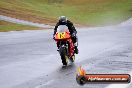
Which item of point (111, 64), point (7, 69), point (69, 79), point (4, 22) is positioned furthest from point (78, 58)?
point (4, 22)

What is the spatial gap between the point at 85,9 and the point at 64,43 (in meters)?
80.6

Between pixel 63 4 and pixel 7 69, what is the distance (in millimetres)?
89564

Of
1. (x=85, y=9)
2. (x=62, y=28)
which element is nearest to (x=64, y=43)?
(x=62, y=28)

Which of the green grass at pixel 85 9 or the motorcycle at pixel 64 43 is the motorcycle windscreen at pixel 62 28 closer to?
the motorcycle at pixel 64 43

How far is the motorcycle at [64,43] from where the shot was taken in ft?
46.4

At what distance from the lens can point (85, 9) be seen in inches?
3728

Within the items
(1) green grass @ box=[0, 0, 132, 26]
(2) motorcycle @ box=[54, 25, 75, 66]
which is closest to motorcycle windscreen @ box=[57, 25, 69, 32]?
(2) motorcycle @ box=[54, 25, 75, 66]

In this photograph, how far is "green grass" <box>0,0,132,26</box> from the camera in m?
78.0

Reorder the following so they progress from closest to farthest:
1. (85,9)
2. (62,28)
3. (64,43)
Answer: (64,43) < (62,28) < (85,9)

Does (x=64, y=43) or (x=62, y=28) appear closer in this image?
(x=64, y=43)

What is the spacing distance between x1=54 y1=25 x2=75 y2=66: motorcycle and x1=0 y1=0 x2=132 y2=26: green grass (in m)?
53.9

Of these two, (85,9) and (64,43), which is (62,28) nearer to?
(64,43)

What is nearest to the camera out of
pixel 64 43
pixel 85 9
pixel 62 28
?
pixel 64 43

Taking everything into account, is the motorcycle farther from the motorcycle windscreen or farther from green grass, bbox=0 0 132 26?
green grass, bbox=0 0 132 26
